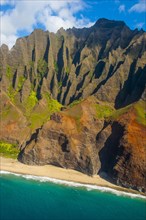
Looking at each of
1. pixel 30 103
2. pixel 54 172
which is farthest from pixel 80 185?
pixel 30 103

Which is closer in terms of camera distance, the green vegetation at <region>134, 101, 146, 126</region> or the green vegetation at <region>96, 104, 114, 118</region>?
the green vegetation at <region>134, 101, 146, 126</region>

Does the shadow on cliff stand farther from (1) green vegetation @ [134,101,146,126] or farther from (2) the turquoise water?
(2) the turquoise water

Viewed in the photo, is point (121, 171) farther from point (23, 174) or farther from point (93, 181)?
point (23, 174)

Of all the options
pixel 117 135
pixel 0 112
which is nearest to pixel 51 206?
pixel 117 135

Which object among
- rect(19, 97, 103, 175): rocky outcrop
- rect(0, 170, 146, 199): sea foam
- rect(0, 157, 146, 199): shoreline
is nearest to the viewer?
rect(0, 170, 146, 199): sea foam

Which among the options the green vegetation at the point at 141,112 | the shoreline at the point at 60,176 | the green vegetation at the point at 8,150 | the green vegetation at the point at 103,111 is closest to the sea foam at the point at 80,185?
the shoreline at the point at 60,176

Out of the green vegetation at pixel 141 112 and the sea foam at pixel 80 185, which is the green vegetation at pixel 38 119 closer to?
the sea foam at pixel 80 185

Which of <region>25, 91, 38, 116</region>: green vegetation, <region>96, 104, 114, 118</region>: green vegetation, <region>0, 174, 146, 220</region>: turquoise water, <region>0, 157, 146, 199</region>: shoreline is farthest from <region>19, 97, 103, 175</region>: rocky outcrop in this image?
<region>25, 91, 38, 116</region>: green vegetation
